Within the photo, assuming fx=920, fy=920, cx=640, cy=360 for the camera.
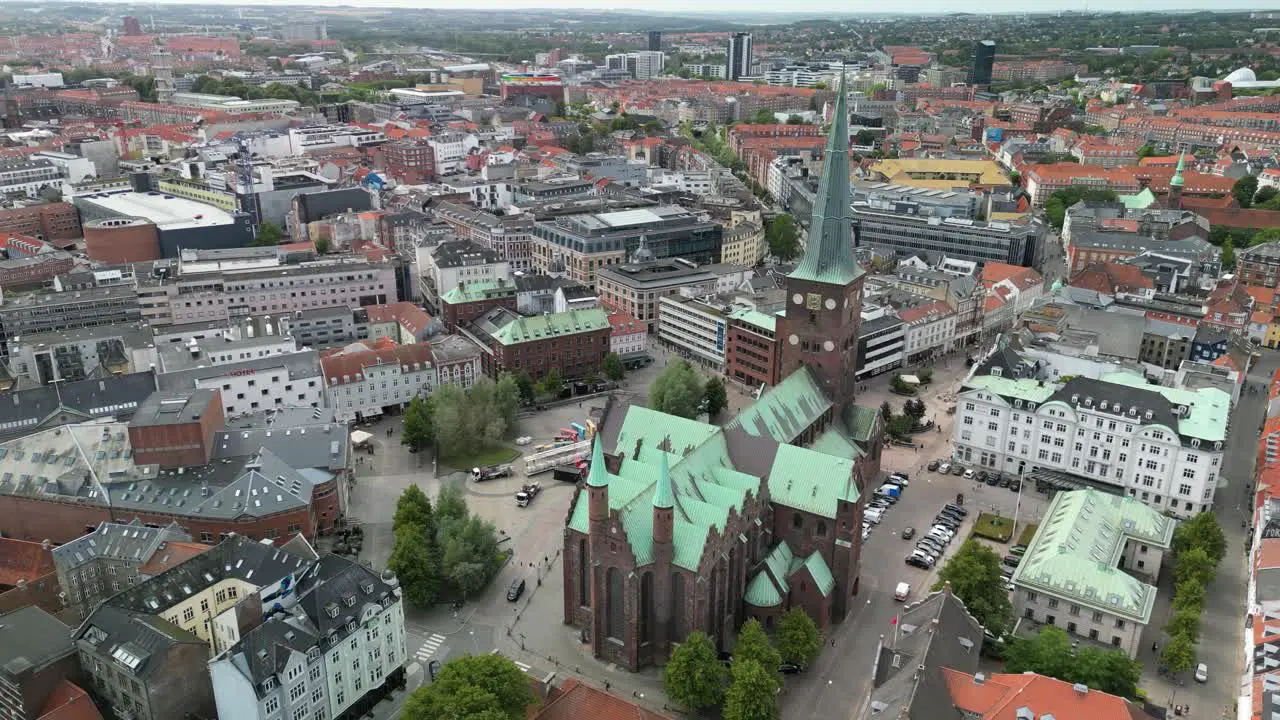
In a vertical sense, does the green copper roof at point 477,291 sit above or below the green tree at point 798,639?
above

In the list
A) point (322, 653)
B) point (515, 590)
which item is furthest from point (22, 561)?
point (515, 590)

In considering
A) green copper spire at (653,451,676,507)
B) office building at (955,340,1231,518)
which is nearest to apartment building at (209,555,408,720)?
green copper spire at (653,451,676,507)

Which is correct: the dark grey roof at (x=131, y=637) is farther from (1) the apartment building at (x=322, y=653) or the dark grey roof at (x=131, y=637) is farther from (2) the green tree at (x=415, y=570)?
(2) the green tree at (x=415, y=570)

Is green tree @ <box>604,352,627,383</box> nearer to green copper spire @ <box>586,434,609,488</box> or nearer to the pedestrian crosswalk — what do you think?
the pedestrian crosswalk

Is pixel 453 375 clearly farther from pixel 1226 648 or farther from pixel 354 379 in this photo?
pixel 1226 648

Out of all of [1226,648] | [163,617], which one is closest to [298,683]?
[163,617]

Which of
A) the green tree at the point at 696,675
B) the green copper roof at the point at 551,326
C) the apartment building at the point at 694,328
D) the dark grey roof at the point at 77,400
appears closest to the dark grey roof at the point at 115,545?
the dark grey roof at the point at 77,400
